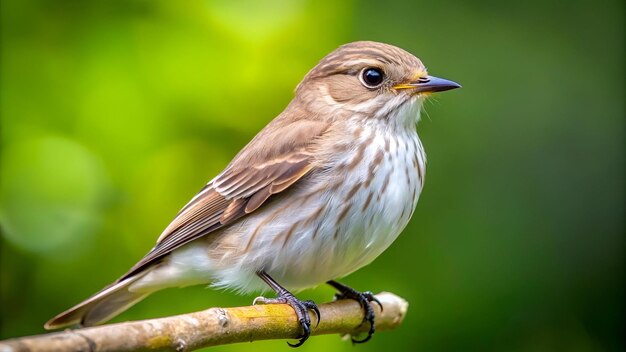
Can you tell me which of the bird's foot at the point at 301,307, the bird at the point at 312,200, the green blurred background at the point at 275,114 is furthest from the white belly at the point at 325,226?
the green blurred background at the point at 275,114

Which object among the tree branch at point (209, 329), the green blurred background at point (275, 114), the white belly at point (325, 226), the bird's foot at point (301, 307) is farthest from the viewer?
the green blurred background at point (275, 114)

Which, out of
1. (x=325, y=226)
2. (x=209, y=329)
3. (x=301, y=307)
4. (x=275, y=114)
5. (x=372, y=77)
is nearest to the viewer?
(x=209, y=329)

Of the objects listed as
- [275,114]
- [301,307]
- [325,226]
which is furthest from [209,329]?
[275,114]

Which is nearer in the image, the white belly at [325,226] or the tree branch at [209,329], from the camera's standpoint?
the tree branch at [209,329]

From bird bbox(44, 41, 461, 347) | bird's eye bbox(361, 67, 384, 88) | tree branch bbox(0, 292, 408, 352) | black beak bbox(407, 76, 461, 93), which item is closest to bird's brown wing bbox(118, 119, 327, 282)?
bird bbox(44, 41, 461, 347)

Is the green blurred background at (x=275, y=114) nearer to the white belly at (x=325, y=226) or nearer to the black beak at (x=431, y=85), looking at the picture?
the white belly at (x=325, y=226)

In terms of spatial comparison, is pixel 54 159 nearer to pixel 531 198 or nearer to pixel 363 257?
pixel 363 257

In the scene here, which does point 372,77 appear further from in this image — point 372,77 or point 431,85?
point 431,85

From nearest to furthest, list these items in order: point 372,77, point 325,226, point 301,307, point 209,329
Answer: point 209,329 < point 301,307 < point 325,226 < point 372,77
